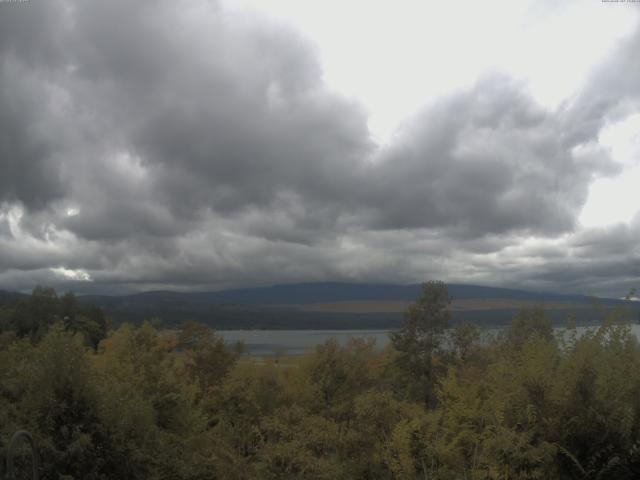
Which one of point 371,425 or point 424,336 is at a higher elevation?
point 371,425

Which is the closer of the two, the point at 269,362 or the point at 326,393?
the point at 326,393

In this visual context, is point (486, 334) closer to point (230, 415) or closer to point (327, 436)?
point (230, 415)

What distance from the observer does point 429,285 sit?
50875 millimetres

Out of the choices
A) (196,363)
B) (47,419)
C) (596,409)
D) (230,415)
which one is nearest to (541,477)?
(596,409)

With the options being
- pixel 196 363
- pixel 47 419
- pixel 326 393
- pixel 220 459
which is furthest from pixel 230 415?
pixel 47 419

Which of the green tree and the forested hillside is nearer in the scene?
the forested hillside

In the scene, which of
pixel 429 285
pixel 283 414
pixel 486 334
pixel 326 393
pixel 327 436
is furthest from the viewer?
pixel 429 285

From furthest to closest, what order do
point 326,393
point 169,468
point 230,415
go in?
1. point 326,393
2. point 230,415
3. point 169,468

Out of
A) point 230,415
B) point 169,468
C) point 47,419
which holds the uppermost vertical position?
point 47,419

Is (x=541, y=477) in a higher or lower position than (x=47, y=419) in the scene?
lower

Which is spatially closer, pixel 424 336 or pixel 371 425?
pixel 371 425

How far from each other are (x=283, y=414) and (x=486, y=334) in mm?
32354

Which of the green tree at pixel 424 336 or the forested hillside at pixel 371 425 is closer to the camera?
the forested hillside at pixel 371 425

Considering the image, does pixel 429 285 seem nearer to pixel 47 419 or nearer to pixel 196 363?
pixel 196 363
